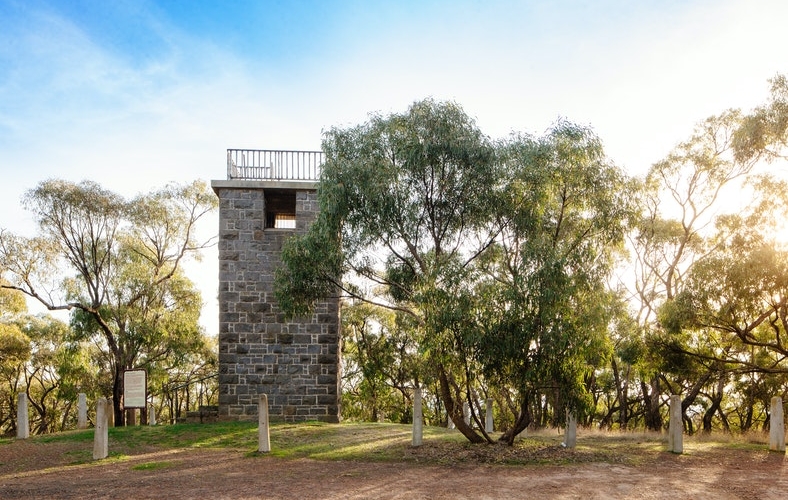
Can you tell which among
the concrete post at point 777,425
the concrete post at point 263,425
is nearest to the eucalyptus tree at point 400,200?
the concrete post at point 263,425

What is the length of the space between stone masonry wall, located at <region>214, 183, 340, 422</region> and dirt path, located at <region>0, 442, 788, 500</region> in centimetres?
486

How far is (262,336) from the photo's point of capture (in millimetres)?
16969

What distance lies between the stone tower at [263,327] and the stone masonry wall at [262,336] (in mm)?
26

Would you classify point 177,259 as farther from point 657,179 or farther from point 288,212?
point 657,179

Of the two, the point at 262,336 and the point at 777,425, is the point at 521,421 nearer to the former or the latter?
the point at 777,425

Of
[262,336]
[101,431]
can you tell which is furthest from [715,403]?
[101,431]

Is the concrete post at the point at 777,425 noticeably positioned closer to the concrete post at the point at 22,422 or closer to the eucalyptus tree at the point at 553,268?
the eucalyptus tree at the point at 553,268

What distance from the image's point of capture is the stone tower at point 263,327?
1677 centimetres

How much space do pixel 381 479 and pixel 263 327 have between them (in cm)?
845

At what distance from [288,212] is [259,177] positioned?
2613mm

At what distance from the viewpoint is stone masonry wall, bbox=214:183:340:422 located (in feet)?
55.0

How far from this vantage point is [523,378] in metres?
10.7

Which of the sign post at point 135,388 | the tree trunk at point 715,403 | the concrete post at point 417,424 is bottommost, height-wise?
the tree trunk at point 715,403

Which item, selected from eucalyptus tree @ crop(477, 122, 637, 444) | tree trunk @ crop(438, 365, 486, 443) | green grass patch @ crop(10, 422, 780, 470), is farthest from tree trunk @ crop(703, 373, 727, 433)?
tree trunk @ crop(438, 365, 486, 443)
